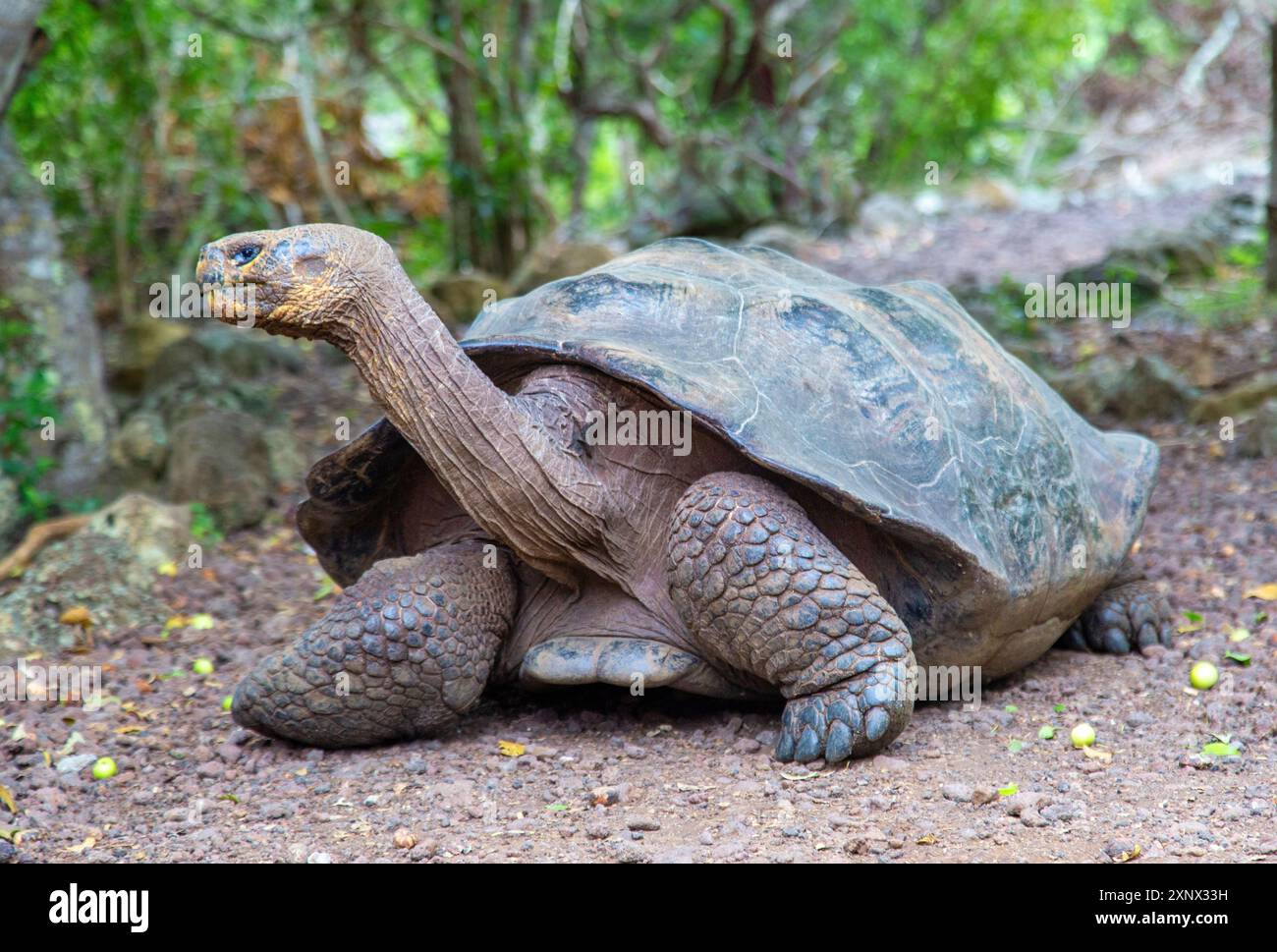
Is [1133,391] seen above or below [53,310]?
below

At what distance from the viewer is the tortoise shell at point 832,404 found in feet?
A: 11.6

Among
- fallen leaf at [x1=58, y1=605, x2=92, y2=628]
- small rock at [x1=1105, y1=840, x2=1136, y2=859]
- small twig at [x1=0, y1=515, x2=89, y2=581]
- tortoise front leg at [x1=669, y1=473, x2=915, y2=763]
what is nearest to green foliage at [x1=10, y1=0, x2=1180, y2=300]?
small twig at [x1=0, y1=515, x2=89, y2=581]

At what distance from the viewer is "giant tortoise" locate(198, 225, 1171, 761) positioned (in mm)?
3406

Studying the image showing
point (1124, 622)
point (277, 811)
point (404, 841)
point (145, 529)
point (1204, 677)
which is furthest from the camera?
point (145, 529)

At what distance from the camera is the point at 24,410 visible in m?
5.54

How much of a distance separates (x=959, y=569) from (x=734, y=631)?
67 cm

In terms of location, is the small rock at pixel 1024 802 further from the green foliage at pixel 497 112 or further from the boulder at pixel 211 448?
the green foliage at pixel 497 112

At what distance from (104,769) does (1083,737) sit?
2672mm

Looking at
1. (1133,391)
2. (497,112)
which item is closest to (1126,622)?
(1133,391)

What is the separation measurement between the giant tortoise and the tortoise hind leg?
1.08 ft

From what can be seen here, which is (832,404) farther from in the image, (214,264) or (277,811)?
(277,811)

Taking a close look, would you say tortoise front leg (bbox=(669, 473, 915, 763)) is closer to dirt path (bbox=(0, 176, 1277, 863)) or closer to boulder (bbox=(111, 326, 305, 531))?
dirt path (bbox=(0, 176, 1277, 863))

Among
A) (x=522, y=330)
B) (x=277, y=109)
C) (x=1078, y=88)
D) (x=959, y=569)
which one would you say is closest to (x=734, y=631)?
(x=959, y=569)

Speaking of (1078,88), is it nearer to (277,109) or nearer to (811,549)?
(277,109)
